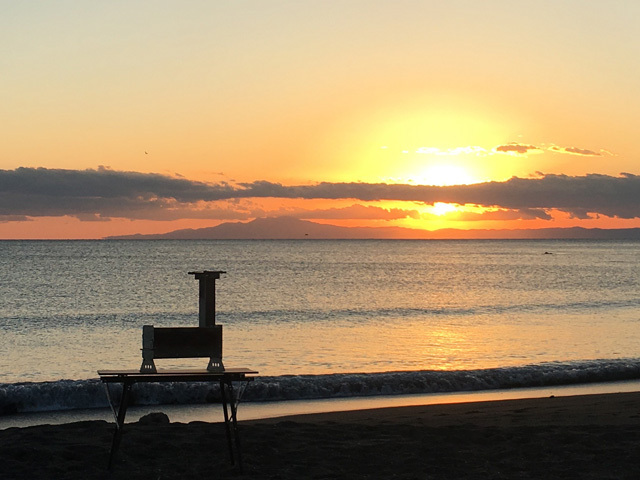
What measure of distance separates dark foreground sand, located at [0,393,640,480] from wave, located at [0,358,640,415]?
556cm

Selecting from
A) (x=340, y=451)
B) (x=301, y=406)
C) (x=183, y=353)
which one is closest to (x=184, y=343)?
(x=183, y=353)

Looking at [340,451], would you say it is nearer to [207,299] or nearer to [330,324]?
[207,299]

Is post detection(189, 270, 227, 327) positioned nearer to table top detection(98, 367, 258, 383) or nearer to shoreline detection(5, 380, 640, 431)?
table top detection(98, 367, 258, 383)

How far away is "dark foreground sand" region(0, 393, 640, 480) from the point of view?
30.5 ft

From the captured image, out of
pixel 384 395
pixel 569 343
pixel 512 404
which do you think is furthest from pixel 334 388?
pixel 569 343

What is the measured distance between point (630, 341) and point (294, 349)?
39.8 feet

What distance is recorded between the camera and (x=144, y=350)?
916 centimetres

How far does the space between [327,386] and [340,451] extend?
8577 mm

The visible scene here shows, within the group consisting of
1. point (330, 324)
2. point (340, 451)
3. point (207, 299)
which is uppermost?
point (207, 299)

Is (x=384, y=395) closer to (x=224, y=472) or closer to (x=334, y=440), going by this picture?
(x=334, y=440)

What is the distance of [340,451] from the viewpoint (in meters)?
10.5

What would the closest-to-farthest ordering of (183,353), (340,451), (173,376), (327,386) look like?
(173,376), (183,353), (340,451), (327,386)

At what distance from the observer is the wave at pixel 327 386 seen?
56.7ft

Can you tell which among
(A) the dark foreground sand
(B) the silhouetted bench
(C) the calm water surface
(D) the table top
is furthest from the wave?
(D) the table top
